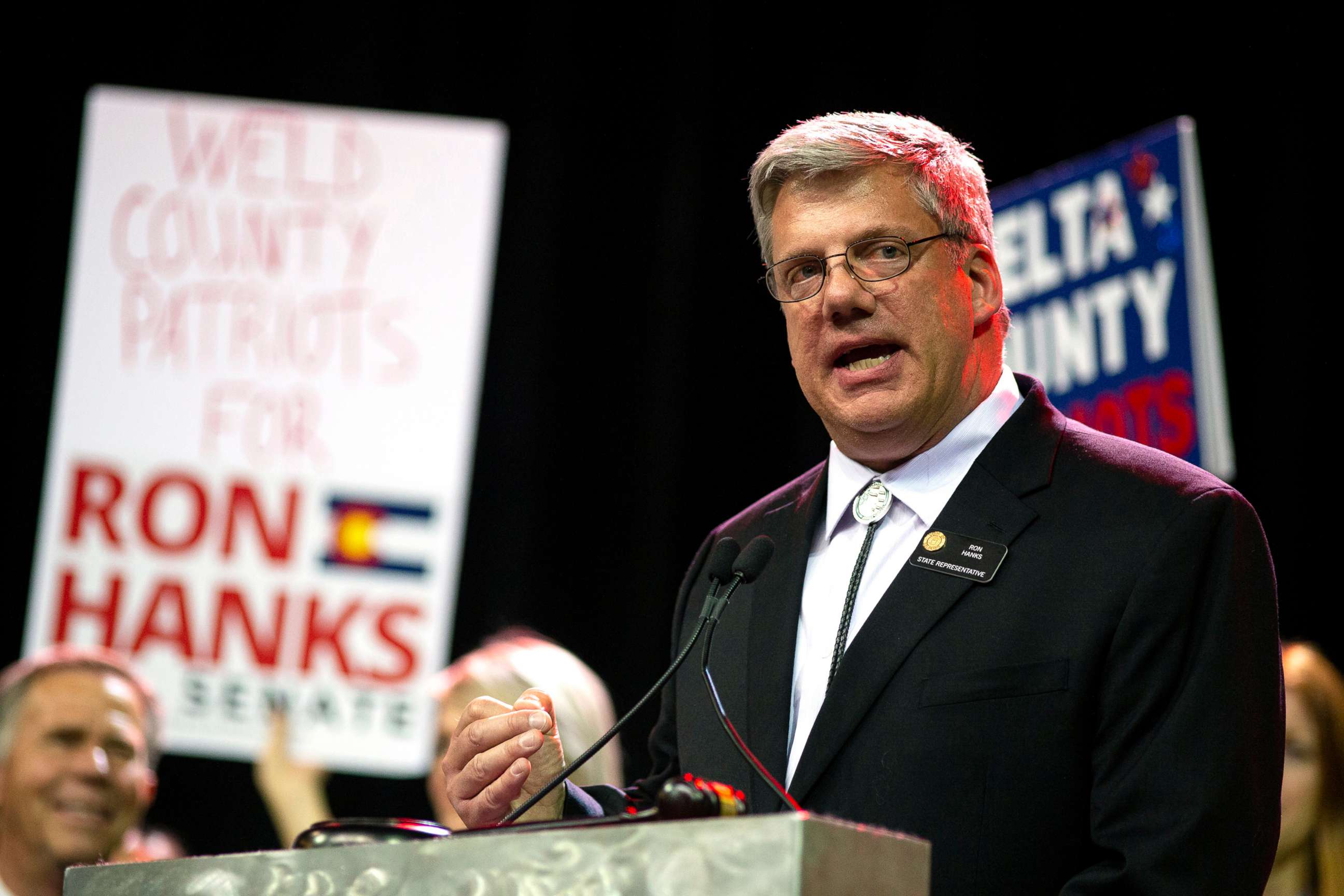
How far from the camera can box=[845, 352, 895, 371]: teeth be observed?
193cm

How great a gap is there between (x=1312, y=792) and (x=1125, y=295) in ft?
3.91

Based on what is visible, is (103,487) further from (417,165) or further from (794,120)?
(794,120)

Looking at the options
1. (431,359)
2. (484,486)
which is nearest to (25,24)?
(431,359)

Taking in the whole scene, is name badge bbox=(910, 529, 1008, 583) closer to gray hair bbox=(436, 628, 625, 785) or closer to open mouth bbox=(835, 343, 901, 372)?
open mouth bbox=(835, 343, 901, 372)

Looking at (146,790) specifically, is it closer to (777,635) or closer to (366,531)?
(366,531)

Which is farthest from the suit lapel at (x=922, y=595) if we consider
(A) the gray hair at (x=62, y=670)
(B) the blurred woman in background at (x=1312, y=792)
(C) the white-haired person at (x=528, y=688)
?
(A) the gray hair at (x=62, y=670)

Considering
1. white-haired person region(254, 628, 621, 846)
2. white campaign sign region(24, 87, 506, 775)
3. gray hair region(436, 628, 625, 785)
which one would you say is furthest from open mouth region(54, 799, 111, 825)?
white campaign sign region(24, 87, 506, 775)

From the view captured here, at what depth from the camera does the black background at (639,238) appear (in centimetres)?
462

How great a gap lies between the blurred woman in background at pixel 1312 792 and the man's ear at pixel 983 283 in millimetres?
1551

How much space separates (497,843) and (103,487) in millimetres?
3732

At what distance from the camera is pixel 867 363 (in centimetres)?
194

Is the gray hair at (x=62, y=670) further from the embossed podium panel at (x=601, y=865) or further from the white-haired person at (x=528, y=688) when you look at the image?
the embossed podium panel at (x=601, y=865)

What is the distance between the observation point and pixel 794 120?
4.87 metres

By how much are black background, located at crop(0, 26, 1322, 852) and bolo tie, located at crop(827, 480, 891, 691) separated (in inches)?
108
